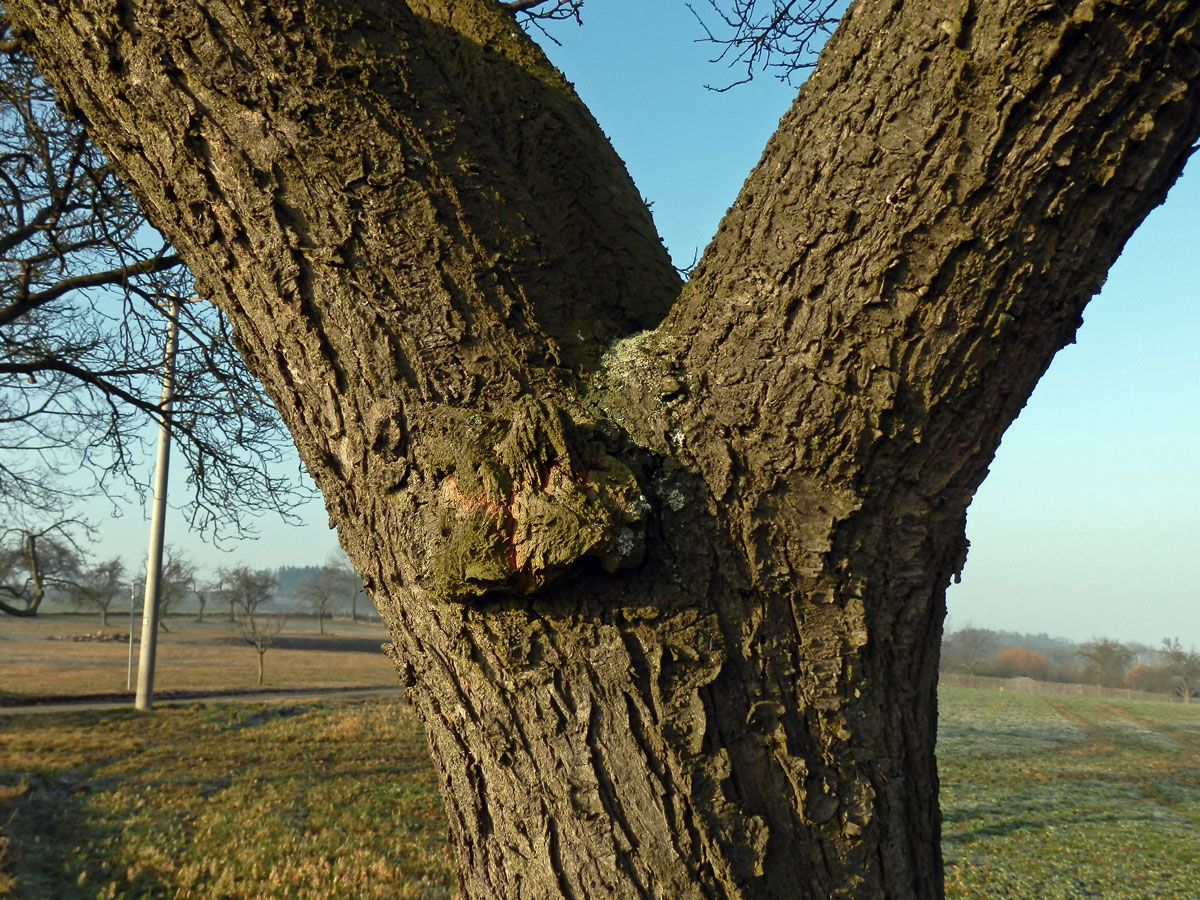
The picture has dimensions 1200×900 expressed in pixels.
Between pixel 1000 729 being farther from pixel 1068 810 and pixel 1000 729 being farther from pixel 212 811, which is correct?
pixel 212 811

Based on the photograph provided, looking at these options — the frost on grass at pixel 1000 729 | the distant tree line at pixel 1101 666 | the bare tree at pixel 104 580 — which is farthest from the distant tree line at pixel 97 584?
the distant tree line at pixel 1101 666

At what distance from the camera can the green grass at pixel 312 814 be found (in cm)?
714

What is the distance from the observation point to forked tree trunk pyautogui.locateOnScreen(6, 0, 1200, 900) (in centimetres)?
106

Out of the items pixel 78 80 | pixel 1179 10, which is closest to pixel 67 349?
pixel 78 80

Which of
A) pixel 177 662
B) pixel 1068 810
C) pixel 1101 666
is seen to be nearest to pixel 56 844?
pixel 1068 810

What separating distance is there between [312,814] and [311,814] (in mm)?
12

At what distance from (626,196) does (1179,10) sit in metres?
1.04

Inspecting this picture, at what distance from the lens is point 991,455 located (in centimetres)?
118

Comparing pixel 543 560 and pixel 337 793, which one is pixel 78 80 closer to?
pixel 543 560

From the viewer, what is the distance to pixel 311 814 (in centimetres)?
917

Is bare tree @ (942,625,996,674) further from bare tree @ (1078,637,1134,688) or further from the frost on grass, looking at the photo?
the frost on grass

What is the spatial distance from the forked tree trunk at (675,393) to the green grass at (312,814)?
684cm

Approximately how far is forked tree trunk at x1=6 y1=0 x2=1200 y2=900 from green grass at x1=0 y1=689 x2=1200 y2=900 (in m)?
6.84

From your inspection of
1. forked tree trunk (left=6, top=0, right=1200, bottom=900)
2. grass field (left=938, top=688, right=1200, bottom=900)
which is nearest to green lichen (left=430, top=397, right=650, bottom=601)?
forked tree trunk (left=6, top=0, right=1200, bottom=900)
